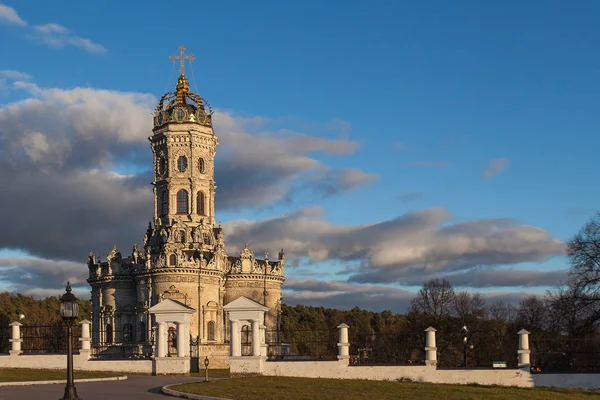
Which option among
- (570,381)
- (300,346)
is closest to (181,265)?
(300,346)

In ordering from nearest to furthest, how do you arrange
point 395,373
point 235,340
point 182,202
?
point 395,373 < point 235,340 < point 182,202

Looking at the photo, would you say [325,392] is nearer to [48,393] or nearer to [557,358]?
[48,393]

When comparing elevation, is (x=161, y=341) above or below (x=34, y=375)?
above

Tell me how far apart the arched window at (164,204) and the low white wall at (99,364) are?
2681 cm

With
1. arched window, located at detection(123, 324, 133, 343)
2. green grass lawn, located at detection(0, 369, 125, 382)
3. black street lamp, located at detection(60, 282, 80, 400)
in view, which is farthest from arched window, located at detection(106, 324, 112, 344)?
black street lamp, located at detection(60, 282, 80, 400)

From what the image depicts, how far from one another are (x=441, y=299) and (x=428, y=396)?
53.1 meters

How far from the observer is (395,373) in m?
37.9

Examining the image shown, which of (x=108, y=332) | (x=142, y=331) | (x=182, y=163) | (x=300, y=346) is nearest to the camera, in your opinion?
(x=142, y=331)

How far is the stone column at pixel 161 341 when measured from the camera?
4138cm

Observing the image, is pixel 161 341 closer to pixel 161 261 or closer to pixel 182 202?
pixel 161 261

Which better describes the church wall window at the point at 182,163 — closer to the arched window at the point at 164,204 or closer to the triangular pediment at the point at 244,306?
the arched window at the point at 164,204

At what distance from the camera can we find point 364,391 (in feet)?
94.6

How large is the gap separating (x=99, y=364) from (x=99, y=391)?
14.5 metres

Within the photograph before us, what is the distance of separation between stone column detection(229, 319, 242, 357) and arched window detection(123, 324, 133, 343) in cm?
2816
